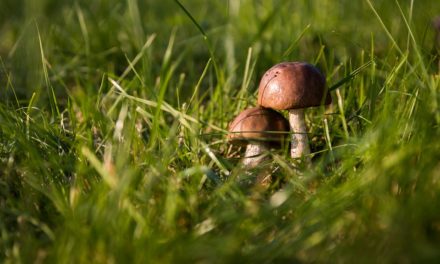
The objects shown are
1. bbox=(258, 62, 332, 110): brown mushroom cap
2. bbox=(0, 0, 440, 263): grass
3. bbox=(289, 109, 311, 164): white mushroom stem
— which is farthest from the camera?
bbox=(289, 109, 311, 164): white mushroom stem

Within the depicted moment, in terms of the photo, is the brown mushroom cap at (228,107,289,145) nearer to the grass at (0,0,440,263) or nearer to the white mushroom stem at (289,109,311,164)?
the white mushroom stem at (289,109,311,164)

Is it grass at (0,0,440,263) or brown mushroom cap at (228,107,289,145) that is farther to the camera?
brown mushroom cap at (228,107,289,145)

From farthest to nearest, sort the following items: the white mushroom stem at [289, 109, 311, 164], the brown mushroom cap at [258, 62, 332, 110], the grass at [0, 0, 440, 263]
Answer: the white mushroom stem at [289, 109, 311, 164] < the brown mushroom cap at [258, 62, 332, 110] < the grass at [0, 0, 440, 263]

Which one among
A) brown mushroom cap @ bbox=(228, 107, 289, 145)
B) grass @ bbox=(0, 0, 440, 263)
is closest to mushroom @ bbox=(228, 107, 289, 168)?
brown mushroom cap @ bbox=(228, 107, 289, 145)

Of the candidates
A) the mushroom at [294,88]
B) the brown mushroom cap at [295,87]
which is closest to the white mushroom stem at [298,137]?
the mushroom at [294,88]

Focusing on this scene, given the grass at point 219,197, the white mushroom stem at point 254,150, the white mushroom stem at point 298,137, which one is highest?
the grass at point 219,197

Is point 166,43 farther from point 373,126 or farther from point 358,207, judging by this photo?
point 358,207

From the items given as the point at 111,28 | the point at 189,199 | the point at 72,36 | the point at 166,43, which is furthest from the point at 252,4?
the point at 189,199

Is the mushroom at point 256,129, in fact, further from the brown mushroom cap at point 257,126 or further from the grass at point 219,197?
the grass at point 219,197

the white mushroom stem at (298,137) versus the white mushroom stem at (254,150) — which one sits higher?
the white mushroom stem at (298,137)
